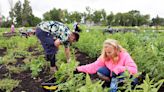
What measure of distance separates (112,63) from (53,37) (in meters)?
2.49

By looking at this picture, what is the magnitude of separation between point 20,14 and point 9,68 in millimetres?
63092

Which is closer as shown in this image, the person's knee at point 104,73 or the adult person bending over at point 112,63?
the adult person bending over at point 112,63

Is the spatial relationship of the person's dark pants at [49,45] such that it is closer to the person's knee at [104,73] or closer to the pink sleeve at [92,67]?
the pink sleeve at [92,67]

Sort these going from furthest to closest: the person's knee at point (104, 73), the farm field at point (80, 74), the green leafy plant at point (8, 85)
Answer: the green leafy plant at point (8, 85), the person's knee at point (104, 73), the farm field at point (80, 74)

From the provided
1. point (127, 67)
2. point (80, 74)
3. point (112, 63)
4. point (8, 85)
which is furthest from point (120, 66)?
point (8, 85)

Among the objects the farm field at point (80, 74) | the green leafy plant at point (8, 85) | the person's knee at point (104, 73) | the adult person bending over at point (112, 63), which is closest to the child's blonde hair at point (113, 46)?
the adult person bending over at point (112, 63)

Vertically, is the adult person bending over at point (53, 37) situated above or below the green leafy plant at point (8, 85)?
above

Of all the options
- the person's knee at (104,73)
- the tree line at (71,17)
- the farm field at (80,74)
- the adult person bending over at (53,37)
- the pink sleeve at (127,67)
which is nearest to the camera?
the farm field at (80,74)

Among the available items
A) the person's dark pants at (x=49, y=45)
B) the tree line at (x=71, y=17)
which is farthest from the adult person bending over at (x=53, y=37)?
the tree line at (x=71, y=17)

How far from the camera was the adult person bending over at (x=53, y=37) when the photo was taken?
266 inches

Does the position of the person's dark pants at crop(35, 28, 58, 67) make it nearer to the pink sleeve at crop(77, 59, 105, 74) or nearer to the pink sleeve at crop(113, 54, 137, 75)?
the pink sleeve at crop(77, 59, 105, 74)

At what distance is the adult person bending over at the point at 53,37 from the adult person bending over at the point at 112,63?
1.84 meters

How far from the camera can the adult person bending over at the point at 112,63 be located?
4.51 metres

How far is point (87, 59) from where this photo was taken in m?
8.43
